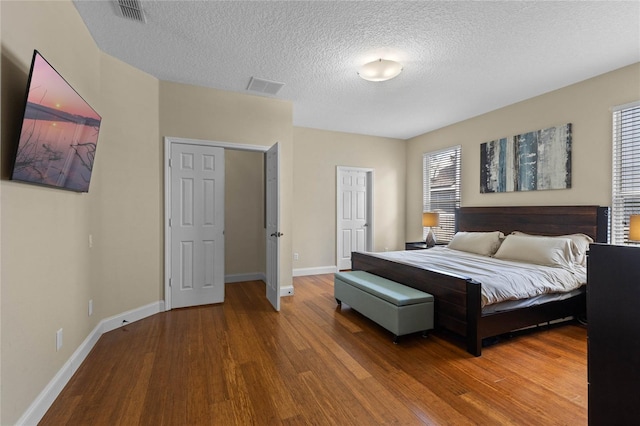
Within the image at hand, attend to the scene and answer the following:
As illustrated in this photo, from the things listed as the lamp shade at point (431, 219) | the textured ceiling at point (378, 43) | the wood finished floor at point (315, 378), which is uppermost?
the textured ceiling at point (378, 43)

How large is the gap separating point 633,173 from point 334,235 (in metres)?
4.16

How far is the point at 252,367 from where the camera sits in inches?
89.9

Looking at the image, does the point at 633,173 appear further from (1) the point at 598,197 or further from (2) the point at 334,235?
(2) the point at 334,235

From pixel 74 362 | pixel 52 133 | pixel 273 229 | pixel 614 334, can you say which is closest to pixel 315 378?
pixel 614 334

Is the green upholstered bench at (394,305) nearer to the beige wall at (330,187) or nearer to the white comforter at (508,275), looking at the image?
the white comforter at (508,275)

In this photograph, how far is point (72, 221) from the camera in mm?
2262

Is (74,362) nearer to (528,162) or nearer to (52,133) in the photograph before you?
(52,133)

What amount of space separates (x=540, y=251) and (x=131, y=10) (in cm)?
459

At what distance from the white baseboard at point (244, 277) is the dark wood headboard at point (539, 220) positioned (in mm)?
3575

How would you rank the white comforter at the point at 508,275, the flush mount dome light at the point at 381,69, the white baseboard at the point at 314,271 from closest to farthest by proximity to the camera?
1. the white comforter at the point at 508,275
2. the flush mount dome light at the point at 381,69
3. the white baseboard at the point at 314,271

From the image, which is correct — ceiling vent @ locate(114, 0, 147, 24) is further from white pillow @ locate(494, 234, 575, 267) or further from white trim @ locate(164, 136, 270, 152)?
white pillow @ locate(494, 234, 575, 267)

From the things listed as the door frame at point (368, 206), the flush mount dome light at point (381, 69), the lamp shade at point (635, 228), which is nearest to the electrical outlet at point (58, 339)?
the flush mount dome light at point (381, 69)

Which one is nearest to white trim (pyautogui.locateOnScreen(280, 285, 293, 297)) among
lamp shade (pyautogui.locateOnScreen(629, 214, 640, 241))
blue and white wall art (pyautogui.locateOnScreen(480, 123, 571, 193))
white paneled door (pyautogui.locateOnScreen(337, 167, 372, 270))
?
white paneled door (pyautogui.locateOnScreen(337, 167, 372, 270))

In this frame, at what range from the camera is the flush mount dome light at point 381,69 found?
295 cm
